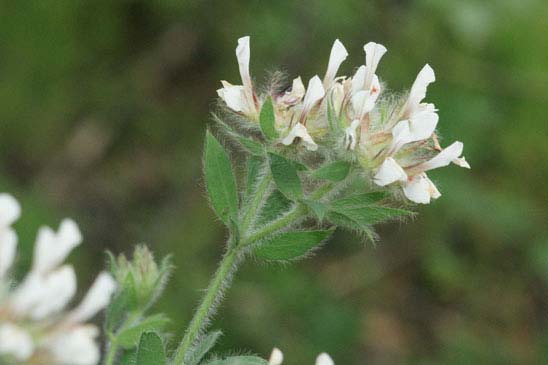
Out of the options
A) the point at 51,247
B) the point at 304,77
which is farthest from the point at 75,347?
the point at 304,77

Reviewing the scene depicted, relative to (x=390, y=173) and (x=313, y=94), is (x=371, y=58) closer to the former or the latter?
(x=313, y=94)

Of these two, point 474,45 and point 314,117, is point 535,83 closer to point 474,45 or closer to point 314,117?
point 474,45

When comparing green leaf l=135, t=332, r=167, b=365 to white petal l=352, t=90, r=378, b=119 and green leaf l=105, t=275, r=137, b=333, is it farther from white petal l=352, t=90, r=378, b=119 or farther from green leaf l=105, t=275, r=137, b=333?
white petal l=352, t=90, r=378, b=119

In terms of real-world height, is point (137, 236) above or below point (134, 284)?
below

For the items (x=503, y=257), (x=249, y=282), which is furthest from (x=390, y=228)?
(x=249, y=282)

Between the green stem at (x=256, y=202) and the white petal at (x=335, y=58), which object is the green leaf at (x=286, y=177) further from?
the white petal at (x=335, y=58)

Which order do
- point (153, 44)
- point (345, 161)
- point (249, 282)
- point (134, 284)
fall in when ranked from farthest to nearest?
point (153, 44)
point (249, 282)
point (134, 284)
point (345, 161)
